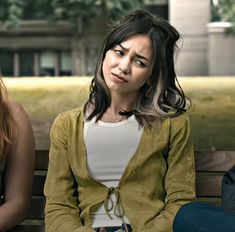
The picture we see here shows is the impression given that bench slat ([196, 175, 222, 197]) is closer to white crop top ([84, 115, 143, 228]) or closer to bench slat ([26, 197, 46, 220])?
white crop top ([84, 115, 143, 228])

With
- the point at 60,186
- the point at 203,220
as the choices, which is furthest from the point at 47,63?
the point at 203,220

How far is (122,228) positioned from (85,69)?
5368 millimetres

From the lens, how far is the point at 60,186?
2.48 metres

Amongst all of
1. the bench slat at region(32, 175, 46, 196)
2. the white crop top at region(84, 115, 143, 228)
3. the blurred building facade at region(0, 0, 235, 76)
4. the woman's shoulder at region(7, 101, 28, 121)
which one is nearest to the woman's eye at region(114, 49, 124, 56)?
the white crop top at region(84, 115, 143, 228)

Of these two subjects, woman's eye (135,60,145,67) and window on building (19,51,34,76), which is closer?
woman's eye (135,60,145,67)

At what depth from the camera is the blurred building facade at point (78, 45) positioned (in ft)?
23.1

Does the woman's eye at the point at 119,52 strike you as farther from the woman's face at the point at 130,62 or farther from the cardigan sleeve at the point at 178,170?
the cardigan sleeve at the point at 178,170

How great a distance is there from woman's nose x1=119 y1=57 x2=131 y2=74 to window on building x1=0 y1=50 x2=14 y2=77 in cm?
599

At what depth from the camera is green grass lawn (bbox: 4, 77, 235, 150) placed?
6305mm

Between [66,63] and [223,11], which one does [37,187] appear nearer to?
[223,11]

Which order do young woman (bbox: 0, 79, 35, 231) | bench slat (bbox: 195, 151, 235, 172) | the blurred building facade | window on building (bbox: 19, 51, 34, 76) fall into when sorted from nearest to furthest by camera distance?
young woman (bbox: 0, 79, 35, 231) → bench slat (bbox: 195, 151, 235, 172) → the blurred building facade → window on building (bbox: 19, 51, 34, 76)

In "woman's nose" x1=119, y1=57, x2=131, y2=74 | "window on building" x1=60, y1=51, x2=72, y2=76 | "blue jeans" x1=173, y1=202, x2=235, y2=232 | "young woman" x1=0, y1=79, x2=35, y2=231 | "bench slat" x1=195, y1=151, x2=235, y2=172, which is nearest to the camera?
"blue jeans" x1=173, y1=202, x2=235, y2=232

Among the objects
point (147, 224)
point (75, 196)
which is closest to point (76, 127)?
point (75, 196)

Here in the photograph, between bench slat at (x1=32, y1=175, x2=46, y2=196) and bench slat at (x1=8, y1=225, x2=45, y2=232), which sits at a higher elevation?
bench slat at (x1=32, y1=175, x2=46, y2=196)
